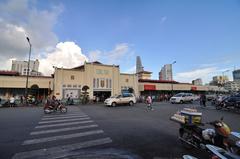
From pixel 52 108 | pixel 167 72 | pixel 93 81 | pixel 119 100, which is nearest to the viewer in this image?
pixel 52 108

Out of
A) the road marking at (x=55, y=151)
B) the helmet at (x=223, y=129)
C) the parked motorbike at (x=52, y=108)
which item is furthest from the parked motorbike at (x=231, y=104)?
the parked motorbike at (x=52, y=108)

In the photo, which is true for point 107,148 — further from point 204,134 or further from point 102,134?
point 204,134

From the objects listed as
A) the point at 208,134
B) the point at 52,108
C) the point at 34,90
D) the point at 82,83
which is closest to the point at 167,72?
the point at 82,83

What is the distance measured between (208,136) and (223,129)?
0.51m

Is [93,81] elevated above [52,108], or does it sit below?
above

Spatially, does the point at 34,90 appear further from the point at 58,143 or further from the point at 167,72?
the point at 167,72

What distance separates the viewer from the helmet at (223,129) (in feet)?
14.3

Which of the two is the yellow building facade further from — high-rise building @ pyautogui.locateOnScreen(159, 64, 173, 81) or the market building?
high-rise building @ pyautogui.locateOnScreen(159, 64, 173, 81)

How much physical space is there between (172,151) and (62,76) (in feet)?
103

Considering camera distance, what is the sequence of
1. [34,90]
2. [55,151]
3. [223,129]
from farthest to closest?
[34,90], [55,151], [223,129]

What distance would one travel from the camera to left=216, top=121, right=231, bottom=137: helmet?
4367 mm

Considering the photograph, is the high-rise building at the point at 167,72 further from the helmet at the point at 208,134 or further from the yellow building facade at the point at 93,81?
the helmet at the point at 208,134

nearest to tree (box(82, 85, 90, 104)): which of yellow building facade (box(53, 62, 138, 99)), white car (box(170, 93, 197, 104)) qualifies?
yellow building facade (box(53, 62, 138, 99))

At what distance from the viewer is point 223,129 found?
442cm
